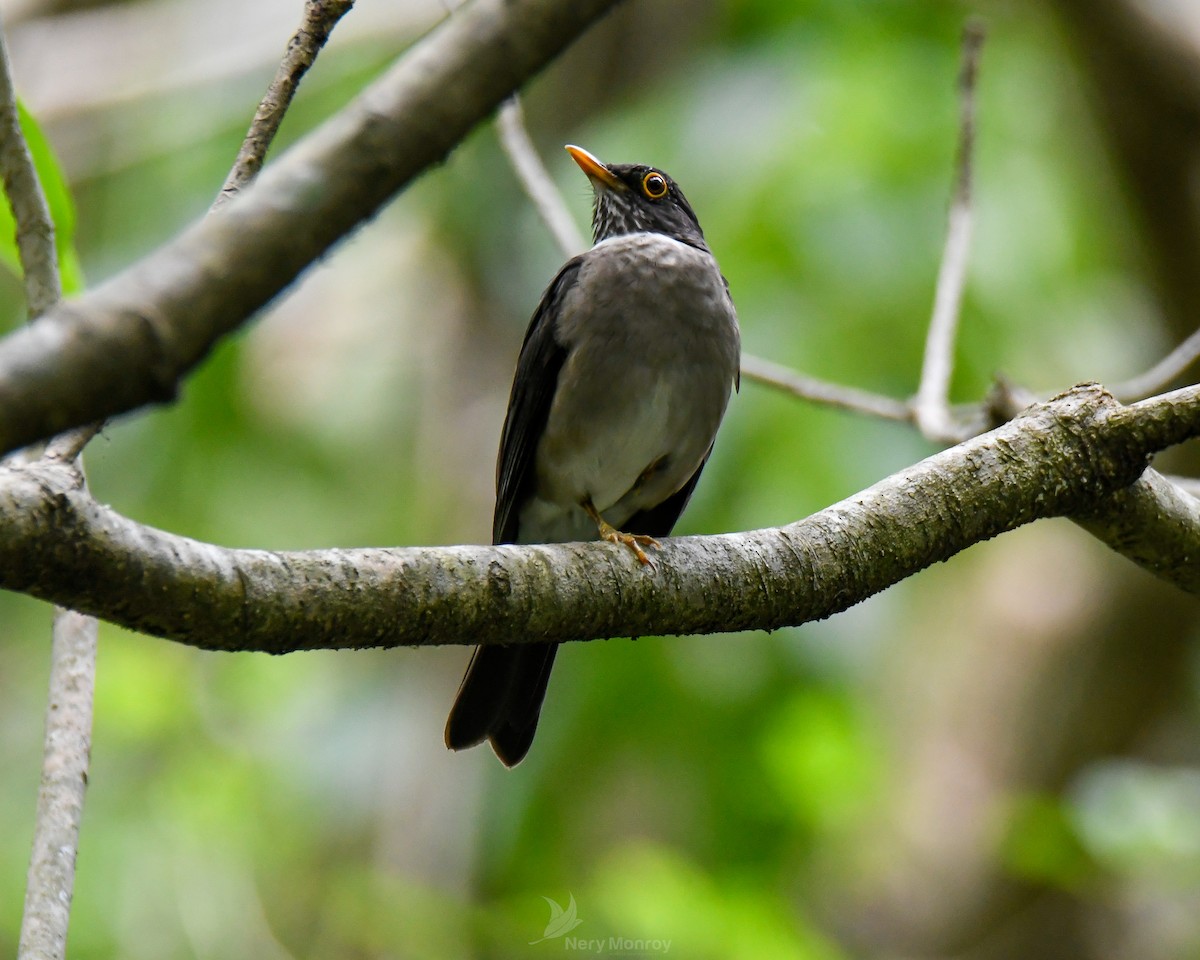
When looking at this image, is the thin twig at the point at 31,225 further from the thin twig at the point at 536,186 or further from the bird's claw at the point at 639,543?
the thin twig at the point at 536,186

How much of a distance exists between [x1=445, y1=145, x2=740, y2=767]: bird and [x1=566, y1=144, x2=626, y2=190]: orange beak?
2.00 feet

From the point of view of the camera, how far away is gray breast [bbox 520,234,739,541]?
4.38 meters

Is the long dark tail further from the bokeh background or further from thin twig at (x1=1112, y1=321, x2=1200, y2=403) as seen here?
thin twig at (x1=1112, y1=321, x2=1200, y2=403)

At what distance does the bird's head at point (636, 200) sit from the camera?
5.26 m

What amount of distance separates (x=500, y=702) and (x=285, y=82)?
2.30 m

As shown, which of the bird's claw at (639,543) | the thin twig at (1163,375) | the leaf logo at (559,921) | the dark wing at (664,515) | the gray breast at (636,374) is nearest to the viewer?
the bird's claw at (639,543)

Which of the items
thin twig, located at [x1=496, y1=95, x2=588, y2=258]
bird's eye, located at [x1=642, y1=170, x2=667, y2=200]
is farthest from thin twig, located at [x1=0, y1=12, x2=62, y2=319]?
bird's eye, located at [x1=642, y1=170, x2=667, y2=200]

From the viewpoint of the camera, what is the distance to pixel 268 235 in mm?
1329

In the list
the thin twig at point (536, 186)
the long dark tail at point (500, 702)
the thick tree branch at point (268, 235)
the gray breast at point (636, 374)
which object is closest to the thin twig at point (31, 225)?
the thick tree branch at point (268, 235)

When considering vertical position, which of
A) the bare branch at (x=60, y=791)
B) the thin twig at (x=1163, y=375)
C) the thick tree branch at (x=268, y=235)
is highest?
the thick tree branch at (x=268, y=235)

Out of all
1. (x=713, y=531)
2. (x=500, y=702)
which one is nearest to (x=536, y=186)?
(x=713, y=531)

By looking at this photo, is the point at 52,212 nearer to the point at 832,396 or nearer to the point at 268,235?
the point at 268,235

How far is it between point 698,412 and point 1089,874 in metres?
2.81

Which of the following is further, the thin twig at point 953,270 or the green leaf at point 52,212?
the thin twig at point 953,270
